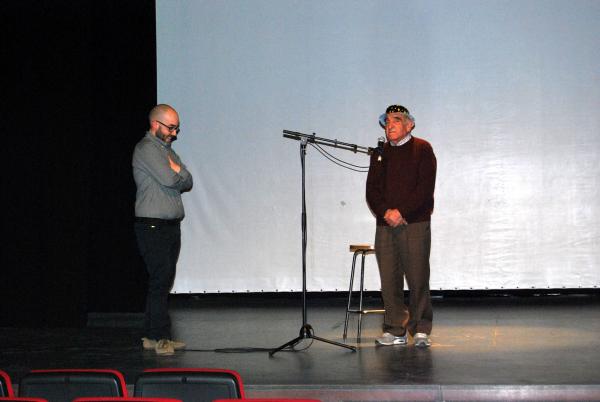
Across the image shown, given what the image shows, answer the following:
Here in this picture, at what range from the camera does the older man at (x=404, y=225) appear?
459 centimetres

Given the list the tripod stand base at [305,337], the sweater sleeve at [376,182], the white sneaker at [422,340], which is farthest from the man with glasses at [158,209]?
the white sneaker at [422,340]

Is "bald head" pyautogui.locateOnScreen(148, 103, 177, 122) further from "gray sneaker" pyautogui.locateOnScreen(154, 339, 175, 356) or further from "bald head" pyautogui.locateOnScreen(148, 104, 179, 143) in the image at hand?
"gray sneaker" pyautogui.locateOnScreen(154, 339, 175, 356)

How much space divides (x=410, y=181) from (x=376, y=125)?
2.09 m

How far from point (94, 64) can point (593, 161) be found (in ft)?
13.7

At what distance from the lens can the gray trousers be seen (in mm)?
4594

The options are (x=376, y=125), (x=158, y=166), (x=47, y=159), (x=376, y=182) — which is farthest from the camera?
(x=376, y=125)

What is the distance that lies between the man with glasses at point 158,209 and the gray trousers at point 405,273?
125 cm

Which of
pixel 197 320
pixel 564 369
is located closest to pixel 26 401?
pixel 564 369

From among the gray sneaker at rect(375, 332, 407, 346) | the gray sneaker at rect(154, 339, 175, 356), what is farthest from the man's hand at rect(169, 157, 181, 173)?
the gray sneaker at rect(375, 332, 407, 346)

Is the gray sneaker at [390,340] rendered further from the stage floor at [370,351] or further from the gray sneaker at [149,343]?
the gray sneaker at [149,343]

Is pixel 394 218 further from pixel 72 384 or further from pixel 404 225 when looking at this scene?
pixel 72 384

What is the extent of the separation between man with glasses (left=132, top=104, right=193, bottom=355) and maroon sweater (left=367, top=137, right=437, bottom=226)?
119cm

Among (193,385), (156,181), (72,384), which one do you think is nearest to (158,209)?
(156,181)

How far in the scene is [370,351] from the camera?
174 inches
